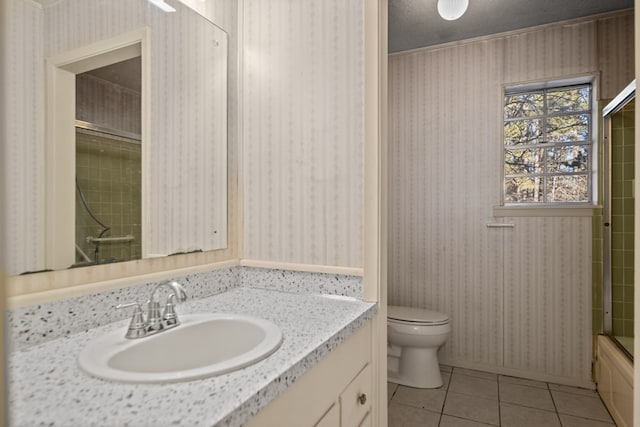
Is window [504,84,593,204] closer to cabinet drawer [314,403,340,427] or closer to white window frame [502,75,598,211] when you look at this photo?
white window frame [502,75,598,211]

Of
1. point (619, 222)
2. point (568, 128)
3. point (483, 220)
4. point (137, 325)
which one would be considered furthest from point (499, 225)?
point (137, 325)

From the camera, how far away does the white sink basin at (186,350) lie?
2.22 feet

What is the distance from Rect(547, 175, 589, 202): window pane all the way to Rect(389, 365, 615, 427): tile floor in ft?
4.07

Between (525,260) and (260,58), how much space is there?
6.99 feet

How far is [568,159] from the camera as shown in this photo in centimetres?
258

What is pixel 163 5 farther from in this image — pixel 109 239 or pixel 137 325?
pixel 137 325

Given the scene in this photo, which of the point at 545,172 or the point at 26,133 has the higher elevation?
the point at 545,172

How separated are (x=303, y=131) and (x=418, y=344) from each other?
164 centimetres

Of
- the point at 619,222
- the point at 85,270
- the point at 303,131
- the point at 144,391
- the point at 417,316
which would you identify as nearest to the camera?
the point at 144,391

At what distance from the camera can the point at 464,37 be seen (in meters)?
2.62

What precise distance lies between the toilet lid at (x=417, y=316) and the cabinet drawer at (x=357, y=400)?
48.4 inches

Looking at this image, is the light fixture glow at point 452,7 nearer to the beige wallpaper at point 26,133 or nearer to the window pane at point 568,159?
the window pane at point 568,159

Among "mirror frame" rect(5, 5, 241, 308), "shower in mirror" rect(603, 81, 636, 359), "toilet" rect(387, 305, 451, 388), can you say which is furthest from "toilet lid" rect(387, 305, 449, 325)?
"mirror frame" rect(5, 5, 241, 308)

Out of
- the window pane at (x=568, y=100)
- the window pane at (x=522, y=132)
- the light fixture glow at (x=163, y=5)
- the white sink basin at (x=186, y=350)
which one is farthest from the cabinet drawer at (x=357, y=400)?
the window pane at (x=568, y=100)
